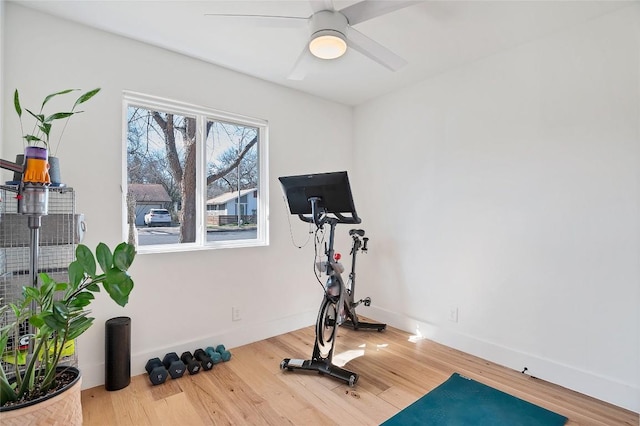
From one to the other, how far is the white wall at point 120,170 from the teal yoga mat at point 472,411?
157 centimetres

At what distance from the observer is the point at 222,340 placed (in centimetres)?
282

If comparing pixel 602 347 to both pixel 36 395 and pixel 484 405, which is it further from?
pixel 36 395

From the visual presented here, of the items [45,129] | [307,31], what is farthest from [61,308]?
[307,31]

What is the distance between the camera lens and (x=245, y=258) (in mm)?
3004

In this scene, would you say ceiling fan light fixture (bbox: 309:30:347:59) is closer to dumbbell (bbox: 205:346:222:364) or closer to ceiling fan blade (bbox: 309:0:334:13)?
ceiling fan blade (bbox: 309:0:334:13)

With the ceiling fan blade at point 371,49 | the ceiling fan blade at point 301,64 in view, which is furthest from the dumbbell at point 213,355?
the ceiling fan blade at point 371,49

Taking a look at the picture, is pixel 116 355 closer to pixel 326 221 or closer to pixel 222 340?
pixel 222 340

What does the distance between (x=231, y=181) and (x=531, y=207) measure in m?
2.56

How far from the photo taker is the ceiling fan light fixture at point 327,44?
5.59 ft

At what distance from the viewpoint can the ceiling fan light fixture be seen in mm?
1704

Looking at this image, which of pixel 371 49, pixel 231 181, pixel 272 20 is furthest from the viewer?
pixel 231 181

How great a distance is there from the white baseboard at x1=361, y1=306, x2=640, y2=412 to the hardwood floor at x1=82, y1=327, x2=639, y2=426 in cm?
5

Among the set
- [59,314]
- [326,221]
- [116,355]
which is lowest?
[116,355]

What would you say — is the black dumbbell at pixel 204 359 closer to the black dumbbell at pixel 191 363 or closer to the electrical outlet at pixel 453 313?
the black dumbbell at pixel 191 363
